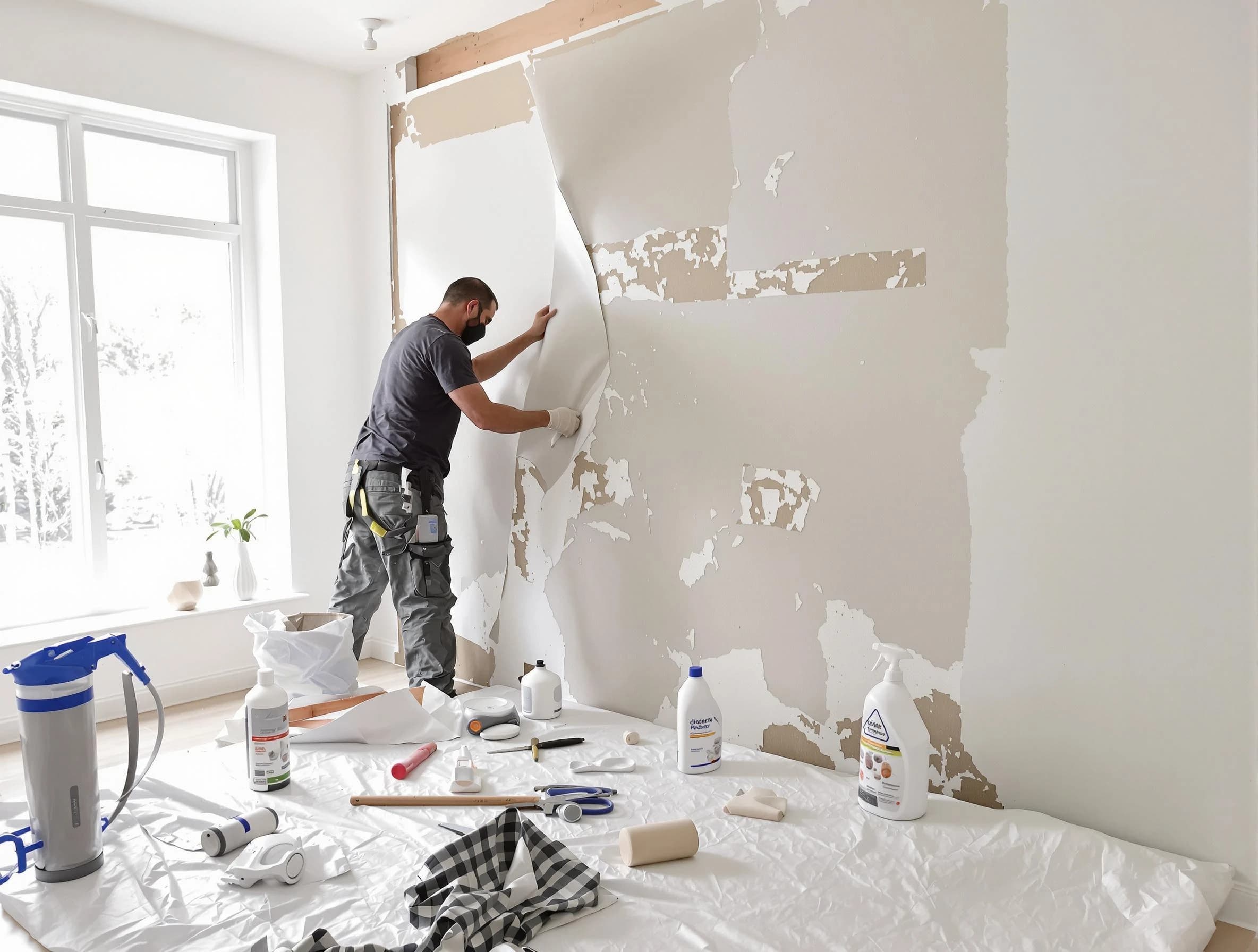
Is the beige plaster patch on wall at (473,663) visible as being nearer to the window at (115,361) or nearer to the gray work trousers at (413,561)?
the gray work trousers at (413,561)

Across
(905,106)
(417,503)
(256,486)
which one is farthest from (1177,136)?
(256,486)

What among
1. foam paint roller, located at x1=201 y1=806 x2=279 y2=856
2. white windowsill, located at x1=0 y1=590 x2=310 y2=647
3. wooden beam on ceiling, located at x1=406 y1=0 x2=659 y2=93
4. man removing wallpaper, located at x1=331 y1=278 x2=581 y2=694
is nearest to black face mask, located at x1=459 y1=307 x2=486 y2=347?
man removing wallpaper, located at x1=331 y1=278 x2=581 y2=694

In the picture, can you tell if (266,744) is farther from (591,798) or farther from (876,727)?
(876,727)

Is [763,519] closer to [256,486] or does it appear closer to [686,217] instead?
[686,217]

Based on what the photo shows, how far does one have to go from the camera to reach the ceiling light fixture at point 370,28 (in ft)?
10.6

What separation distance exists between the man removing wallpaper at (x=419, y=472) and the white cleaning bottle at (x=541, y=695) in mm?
393

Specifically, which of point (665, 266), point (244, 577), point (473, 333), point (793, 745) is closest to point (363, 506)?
point (473, 333)

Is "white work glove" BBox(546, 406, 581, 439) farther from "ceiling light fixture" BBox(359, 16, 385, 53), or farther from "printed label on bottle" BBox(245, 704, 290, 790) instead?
"ceiling light fixture" BBox(359, 16, 385, 53)

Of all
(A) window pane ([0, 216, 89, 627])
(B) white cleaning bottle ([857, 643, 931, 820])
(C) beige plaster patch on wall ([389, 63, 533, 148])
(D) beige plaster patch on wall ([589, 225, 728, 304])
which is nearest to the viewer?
(B) white cleaning bottle ([857, 643, 931, 820])

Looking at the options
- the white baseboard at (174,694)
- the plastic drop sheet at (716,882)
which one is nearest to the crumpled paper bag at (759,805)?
the plastic drop sheet at (716,882)

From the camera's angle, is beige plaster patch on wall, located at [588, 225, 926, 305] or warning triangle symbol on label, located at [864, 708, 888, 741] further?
beige plaster patch on wall, located at [588, 225, 926, 305]

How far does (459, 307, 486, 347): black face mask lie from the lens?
3068mm

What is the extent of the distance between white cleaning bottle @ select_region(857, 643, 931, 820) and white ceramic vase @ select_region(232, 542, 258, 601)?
8.54 ft

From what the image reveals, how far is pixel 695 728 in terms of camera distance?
7.56 ft
